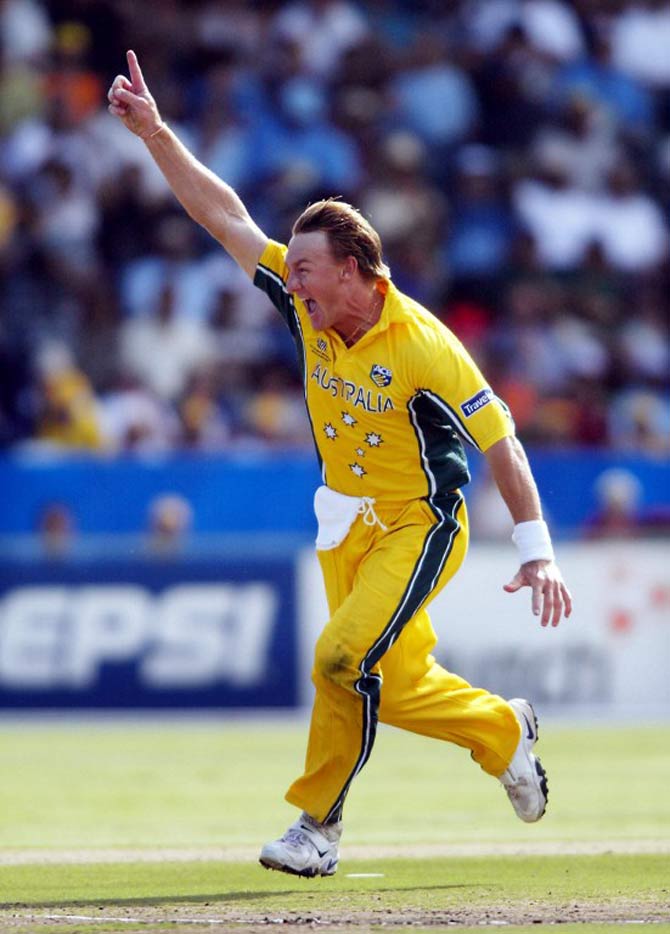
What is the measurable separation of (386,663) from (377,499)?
581 millimetres

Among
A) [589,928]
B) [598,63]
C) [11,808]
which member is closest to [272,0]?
[598,63]

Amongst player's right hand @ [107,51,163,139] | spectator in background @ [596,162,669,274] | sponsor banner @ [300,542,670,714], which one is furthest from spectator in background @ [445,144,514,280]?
player's right hand @ [107,51,163,139]

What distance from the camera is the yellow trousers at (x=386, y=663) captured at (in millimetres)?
6480

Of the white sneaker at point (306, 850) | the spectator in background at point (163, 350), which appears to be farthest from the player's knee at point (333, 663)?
the spectator in background at point (163, 350)

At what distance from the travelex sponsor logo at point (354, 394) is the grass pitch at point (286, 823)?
1.65 meters

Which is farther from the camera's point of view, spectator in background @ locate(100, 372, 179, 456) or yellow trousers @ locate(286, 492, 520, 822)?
spectator in background @ locate(100, 372, 179, 456)

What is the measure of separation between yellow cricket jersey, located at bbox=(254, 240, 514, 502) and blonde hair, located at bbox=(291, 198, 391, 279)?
110mm

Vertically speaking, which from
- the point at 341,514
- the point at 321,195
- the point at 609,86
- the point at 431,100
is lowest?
the point at 341,514

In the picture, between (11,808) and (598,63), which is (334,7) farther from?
(11,808)

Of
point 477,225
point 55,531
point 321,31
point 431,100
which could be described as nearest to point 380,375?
point 55,531

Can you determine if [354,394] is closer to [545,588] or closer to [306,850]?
[545,588]

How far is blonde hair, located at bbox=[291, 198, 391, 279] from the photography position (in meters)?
6.52

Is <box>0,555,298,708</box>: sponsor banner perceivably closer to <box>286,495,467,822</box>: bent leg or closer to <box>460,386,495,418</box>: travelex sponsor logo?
<box>286,495,467,822</box>: bent leg

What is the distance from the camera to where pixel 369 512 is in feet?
22.0
